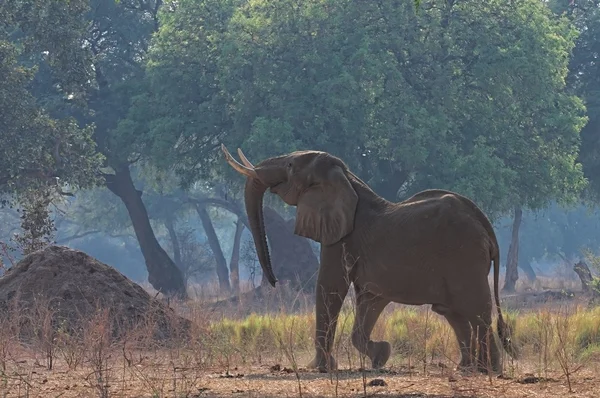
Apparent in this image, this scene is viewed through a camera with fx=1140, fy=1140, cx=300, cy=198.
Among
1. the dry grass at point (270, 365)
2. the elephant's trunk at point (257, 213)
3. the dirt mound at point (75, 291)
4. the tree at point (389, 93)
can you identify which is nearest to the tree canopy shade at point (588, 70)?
the tree at point (389, 93)

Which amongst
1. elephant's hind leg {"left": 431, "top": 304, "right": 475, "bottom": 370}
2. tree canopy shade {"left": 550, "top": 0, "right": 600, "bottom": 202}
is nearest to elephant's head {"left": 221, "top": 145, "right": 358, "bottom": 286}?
elephant's hind leg {"left": 431, "top": 304, "right": 475, "bottom": 370}

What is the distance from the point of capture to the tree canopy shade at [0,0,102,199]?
28.8 meters

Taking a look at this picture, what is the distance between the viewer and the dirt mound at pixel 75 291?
46.6ft

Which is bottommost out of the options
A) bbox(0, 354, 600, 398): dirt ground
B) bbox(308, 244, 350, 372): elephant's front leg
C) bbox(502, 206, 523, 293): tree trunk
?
bbox(0, 354, 600, 398): dirt ground

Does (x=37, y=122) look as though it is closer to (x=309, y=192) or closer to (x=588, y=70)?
(x=309, y=192)

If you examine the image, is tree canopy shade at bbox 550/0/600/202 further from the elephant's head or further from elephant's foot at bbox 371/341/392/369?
elephant's foot at bbox 371/341/392/369

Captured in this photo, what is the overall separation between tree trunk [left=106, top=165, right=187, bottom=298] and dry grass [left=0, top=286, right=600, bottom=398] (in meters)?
19.8

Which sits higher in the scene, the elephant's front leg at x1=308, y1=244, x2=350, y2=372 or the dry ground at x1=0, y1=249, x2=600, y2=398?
the elephant's front leg at x1=308, y1=244, x2=350, y2=372

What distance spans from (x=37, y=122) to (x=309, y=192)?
1921 centimetres

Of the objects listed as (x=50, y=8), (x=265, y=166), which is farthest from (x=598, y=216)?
(x=265, y=166)

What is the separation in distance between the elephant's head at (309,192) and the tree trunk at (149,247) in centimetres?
2197

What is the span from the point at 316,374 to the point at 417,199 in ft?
6.37

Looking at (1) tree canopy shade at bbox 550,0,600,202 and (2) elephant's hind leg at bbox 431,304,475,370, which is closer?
(2) elephant's hind leg at bbox 431,304,475,370

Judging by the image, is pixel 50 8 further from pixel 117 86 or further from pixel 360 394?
pixel 360 394
